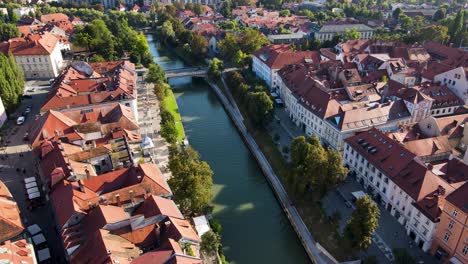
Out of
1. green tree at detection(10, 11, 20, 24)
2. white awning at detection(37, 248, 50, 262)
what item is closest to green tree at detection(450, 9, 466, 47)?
white awning at detection(37, 248, 50, 262)

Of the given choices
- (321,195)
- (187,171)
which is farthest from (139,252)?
(321,195)

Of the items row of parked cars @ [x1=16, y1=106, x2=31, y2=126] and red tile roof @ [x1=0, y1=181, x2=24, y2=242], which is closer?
red tile roof @ [x1=0, y1=181, x2=24, y2=242]

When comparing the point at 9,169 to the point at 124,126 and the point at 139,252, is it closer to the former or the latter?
the point at 124,126

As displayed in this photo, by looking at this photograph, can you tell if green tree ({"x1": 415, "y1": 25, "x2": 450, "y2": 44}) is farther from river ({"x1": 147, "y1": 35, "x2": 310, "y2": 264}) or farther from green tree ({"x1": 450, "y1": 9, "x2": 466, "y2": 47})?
river ({"x1": 147, "y1": 35, "x2": 310, "y2": 264})

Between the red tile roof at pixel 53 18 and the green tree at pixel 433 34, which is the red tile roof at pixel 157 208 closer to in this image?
the green tree at pixel 433 34

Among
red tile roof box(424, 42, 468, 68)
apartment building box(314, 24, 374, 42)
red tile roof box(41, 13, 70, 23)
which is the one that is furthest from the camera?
red tile roof box(41, 13, 70, 23)

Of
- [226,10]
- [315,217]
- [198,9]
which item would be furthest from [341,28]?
[315,217]

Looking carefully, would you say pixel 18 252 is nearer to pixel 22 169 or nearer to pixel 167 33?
pixel 22 169
